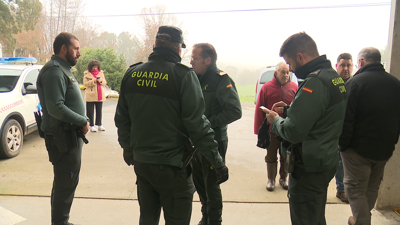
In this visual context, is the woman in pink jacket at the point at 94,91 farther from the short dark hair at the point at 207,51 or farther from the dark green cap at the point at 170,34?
the dark green cap at the point at 170,34

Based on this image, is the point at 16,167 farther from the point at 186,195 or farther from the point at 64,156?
the point at 186,195

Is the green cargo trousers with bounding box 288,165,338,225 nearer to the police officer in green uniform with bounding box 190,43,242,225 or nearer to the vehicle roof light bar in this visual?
the police officer in green uniform with bounding box 190,43,242,225

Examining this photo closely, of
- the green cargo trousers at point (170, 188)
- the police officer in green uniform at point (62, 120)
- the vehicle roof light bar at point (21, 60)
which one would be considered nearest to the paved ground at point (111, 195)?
the police officer in green uniform at point (62, 120)

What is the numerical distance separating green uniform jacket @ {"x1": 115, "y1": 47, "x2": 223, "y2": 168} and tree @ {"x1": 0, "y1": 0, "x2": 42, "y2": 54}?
2707 centimetres

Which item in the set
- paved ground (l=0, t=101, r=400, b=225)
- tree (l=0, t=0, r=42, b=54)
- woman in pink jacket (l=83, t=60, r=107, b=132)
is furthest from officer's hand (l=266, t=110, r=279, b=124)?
tree (l=0, t=0, r=42, b=54)

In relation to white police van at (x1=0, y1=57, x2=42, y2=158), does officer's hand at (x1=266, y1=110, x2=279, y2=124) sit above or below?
above

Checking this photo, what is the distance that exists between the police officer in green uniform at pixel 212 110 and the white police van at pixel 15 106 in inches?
153

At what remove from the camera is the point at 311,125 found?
202 centimetres

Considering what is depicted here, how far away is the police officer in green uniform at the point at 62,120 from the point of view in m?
2.64

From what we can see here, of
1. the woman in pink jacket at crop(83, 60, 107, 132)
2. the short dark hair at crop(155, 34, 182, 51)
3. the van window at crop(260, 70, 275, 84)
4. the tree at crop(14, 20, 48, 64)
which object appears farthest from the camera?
the tree at crop(14, 20, 48, 64)

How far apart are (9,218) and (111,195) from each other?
1.15 metres

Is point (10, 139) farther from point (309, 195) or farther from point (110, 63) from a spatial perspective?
point (110, 63)

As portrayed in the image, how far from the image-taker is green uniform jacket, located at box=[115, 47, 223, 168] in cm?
199

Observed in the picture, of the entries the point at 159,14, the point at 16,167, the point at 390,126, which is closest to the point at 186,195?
the point at 390,126
